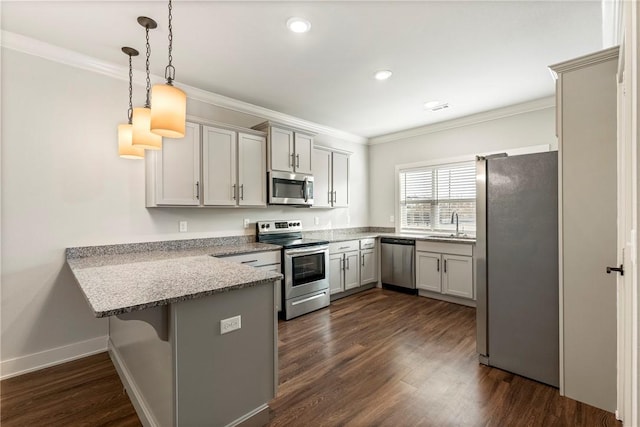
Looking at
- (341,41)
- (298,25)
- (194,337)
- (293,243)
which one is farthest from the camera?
(293,243)

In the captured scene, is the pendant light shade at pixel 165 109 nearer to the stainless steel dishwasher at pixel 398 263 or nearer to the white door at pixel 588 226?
the white door at pixel 588 226

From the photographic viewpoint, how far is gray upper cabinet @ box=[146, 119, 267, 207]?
2.93 metres

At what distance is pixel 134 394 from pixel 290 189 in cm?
269

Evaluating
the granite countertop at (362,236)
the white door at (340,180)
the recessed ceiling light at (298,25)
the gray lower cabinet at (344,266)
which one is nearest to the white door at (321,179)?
the white door at (340,180)

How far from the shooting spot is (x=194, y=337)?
148 cm

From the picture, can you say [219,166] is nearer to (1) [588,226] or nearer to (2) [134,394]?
(2) [134,394]

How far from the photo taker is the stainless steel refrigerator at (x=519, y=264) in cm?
217

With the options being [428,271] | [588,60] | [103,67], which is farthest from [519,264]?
[103,67]

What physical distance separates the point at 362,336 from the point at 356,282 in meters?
1.56

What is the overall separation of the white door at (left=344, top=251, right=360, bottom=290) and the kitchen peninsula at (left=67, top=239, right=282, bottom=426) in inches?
104

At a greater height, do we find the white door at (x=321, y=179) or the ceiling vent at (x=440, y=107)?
the ceiling vent at (x=440, y=107)

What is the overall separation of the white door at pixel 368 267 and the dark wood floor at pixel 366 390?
5.17 feet

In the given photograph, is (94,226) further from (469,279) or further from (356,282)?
(469,279)

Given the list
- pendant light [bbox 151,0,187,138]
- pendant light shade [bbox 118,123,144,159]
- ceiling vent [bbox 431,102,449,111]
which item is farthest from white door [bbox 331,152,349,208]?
pendant light [bbox 151,0,187,138]
